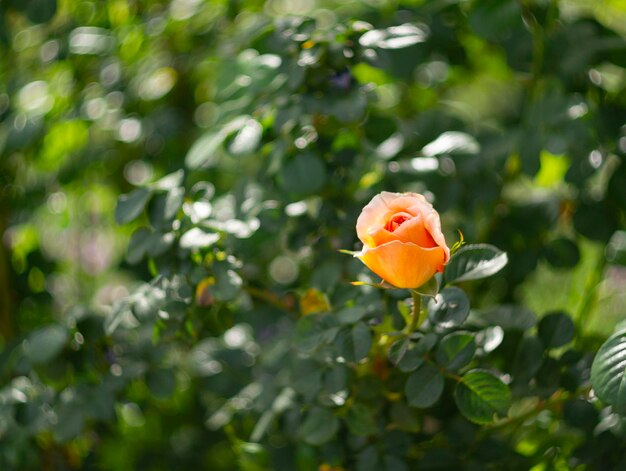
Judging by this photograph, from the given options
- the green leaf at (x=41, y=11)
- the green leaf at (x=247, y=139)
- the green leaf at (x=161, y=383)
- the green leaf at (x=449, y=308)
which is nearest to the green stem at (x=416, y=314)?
the green leaf at (x=449, y=308)

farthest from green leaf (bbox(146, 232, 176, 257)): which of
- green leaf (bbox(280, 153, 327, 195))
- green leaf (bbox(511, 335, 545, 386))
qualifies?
green leaf (bbox(511, 335, 545, 386))

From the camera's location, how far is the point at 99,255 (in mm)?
1805

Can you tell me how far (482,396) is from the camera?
710 mm

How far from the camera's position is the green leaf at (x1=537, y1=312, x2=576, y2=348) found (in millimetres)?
817

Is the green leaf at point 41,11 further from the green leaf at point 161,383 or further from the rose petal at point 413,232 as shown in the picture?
the rose petal at point 413,232

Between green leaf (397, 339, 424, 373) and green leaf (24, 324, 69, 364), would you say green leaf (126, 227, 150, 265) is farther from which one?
green leaf (397, 339, 424, 373)

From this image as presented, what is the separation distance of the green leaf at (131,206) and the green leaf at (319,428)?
0.84 feet

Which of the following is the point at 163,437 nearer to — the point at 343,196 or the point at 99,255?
the point at 343,196

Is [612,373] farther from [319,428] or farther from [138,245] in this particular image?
[138,245]

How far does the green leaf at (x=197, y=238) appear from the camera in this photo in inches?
30.1

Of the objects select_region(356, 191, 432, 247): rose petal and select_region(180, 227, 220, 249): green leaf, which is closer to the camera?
select_region(356, 191, 432, 247): rose petal

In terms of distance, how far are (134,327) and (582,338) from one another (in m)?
0.51

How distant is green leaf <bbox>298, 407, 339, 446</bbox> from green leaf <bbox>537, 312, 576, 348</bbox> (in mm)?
225

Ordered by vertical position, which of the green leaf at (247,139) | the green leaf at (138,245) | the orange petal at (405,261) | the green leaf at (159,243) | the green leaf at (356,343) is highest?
the orange petal at (405,261)
